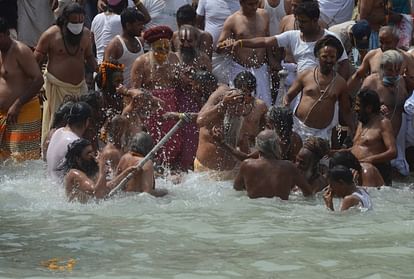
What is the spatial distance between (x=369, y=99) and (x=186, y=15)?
2448 mm

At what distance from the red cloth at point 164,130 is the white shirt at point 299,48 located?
55.0 inches

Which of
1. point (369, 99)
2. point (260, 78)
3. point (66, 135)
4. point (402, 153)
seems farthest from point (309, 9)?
point (66, 135)

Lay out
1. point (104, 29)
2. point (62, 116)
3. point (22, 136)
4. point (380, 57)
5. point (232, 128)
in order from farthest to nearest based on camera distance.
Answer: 1. point (104, 29)
2. point (22, 136)
3. point (380, 57)
4. point (232, 128)
5. point (62, 116)

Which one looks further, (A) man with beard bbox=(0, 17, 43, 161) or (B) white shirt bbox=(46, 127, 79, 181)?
(A) man with beard bbox=(0, 17, 43, 161)

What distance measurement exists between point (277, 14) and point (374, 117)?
2252 mm

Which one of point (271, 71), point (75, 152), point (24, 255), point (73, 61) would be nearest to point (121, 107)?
point (73, 61)

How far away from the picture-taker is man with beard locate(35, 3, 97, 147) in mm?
12594

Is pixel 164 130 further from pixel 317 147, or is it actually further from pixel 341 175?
pixel 341 175

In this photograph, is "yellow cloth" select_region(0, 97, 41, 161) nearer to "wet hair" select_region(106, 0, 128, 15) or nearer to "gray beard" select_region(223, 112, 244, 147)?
"wet hair" select_region(106, 0, 128, 15)

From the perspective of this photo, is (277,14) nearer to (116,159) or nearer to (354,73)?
(354,73)

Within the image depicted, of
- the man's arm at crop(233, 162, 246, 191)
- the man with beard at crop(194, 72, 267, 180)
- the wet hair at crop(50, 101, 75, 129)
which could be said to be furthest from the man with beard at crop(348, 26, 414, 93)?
the wet hair at crop(50, 101, 75, 129)

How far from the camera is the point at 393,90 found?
39.6 ft

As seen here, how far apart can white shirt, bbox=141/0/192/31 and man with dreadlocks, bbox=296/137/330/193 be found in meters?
3.24

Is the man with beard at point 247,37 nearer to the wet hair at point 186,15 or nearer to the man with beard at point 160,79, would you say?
the wet hair at point 186,15
